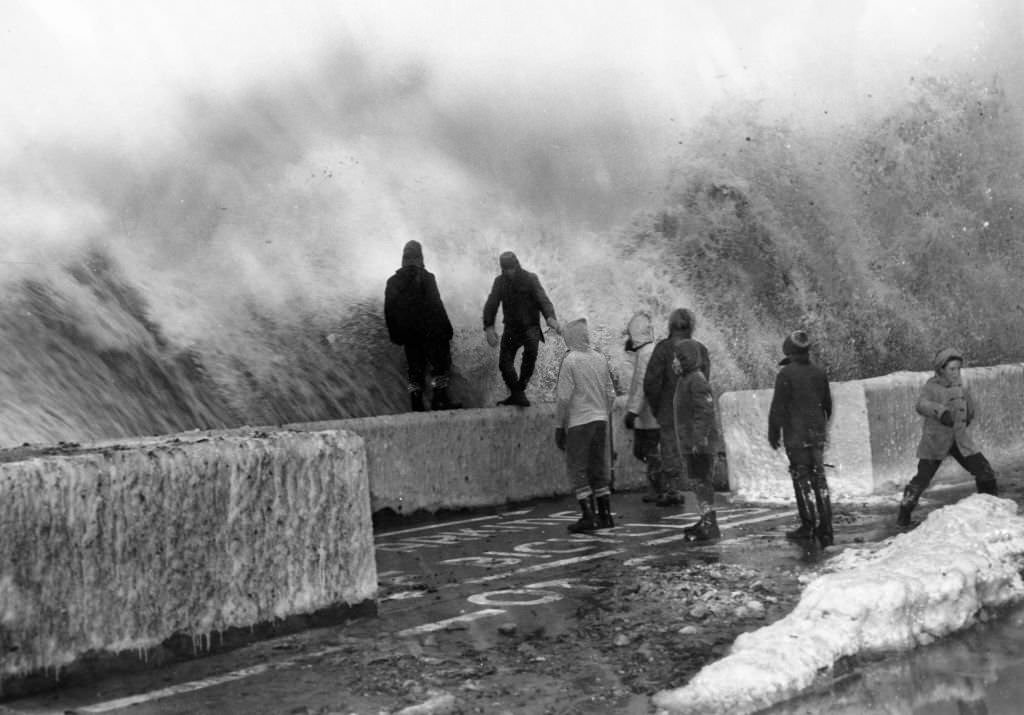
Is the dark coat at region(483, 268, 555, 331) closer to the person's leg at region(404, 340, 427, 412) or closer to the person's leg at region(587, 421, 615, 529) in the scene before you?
the person's leg at region(404, 340, 427, 412)

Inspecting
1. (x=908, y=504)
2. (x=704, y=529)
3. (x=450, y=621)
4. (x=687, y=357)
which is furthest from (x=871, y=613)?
(x=908, y=504)

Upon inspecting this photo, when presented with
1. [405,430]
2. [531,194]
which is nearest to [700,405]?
[405,430]

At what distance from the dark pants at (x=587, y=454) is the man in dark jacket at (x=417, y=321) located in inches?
113

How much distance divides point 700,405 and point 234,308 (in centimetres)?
575

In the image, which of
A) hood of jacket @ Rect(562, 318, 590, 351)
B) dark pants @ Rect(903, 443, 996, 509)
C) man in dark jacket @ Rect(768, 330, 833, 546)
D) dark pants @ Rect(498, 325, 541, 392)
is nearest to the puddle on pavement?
man in dark jacket @ Rect(768, 330, 833, 546)

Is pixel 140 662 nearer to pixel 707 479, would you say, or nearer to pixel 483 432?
pixel 707 479

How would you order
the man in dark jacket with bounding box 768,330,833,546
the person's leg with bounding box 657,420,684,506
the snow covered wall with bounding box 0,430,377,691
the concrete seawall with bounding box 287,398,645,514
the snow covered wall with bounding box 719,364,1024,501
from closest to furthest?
the snow covered wall with bounding box 0,430,377,691
the man in dark jacket with bounding box 768,330,833,546
the concrete seawall with bounding box 287,398,645,514
the snow covered wall with bounding box 719,364,1024,501
the person's leg with bounding box 657,420,684,506

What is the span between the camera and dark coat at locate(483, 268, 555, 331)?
13531 mm

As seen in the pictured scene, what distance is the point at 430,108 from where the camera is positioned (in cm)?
1906

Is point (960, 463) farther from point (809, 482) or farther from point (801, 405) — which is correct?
point (801, 405)

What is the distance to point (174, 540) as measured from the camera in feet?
20.0

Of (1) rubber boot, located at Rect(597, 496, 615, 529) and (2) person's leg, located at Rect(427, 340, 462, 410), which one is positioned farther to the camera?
(2) person's leg, located at Rect(427, 340, 462, 410)

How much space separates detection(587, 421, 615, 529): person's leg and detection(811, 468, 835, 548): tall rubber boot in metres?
1.77

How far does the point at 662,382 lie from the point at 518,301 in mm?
2076
